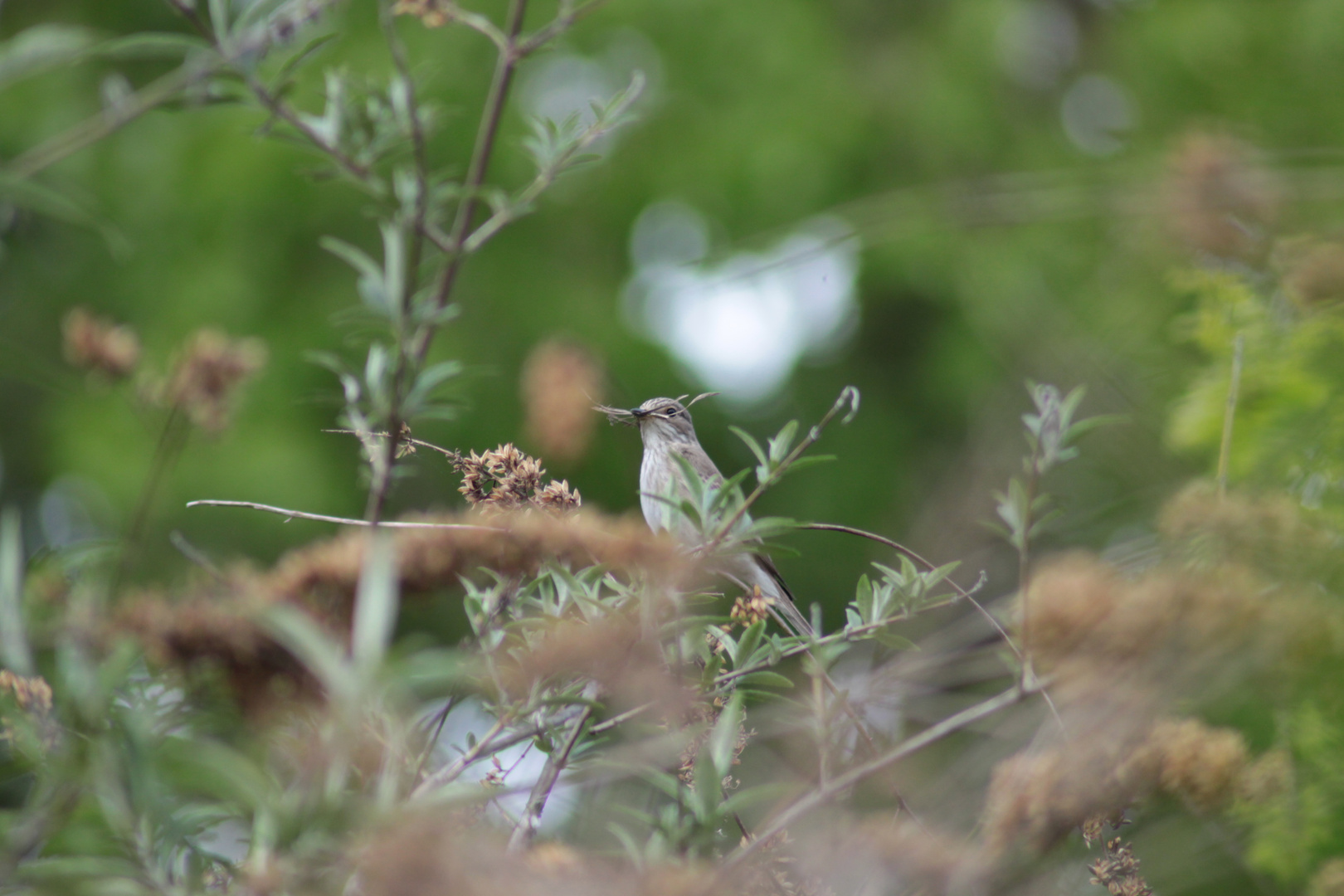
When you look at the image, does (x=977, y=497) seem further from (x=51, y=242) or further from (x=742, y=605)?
(x=51, y=242)

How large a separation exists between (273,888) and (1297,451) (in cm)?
158

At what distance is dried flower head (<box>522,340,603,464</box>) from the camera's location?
147 cm

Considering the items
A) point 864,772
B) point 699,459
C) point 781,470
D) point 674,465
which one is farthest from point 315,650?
point 699,459

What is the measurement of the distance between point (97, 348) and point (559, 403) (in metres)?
0.76

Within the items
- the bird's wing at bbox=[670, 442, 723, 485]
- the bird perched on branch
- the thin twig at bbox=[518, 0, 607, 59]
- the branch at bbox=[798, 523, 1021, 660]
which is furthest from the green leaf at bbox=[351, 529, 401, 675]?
the bird's wing at bbox=[670, 442, 723, 485]

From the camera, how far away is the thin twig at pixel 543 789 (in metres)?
1.47

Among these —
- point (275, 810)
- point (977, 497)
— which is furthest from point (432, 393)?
point (977, 497)

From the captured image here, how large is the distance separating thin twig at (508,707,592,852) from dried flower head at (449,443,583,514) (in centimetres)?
44

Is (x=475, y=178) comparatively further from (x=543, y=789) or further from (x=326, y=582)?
(x=543, y=789)

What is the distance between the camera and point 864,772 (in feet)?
3.76

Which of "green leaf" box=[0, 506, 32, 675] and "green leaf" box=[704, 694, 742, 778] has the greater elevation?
"green leaf" box=[0, 506, 32, 675]

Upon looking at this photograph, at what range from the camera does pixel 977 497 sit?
2.02m

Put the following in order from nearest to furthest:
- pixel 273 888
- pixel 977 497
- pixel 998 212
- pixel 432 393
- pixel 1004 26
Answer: pixel 273 888
pixel 432 393
pixel 998 212
pixel 977 497
pixel 1004 26

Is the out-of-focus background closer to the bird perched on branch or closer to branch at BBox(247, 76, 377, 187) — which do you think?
the bird perched on branch
